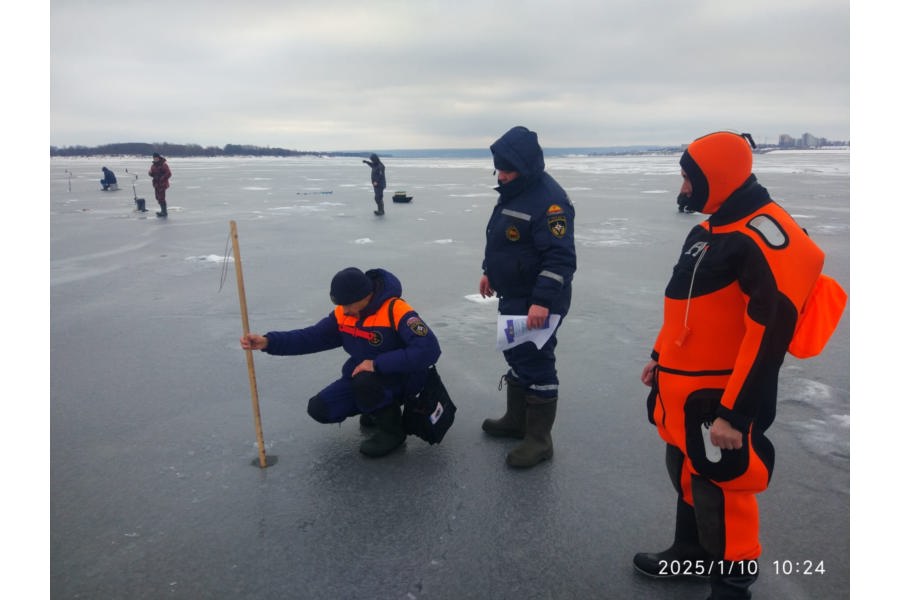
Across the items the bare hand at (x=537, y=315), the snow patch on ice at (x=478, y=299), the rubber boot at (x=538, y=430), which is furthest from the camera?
the snow patch on ice at (x=478, y=299)

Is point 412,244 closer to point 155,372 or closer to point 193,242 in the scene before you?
point 193,242

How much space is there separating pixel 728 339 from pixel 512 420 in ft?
6.15

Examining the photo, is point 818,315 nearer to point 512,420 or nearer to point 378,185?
point 512,420

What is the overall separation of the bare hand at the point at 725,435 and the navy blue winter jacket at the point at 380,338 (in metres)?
1.77

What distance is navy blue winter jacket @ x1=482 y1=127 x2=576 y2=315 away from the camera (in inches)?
130

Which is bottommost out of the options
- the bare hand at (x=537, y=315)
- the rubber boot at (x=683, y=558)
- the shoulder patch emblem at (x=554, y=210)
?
the rubber boot at (x=683, y=558)

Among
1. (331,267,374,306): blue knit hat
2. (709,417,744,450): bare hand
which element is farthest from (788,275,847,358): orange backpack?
(331,267,374,306): blue knit hat

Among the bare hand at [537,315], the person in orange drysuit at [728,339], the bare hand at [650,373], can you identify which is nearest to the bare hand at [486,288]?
the bare hand at [537,315]

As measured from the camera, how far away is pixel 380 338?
3646mm

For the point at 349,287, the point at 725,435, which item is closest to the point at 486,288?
the point at 349,287

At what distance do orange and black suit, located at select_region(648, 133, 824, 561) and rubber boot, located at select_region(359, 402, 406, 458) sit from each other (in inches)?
70.6

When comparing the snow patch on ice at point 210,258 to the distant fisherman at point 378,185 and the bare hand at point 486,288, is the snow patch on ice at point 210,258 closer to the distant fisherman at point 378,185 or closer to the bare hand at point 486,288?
the distant fisherman at point 378,185

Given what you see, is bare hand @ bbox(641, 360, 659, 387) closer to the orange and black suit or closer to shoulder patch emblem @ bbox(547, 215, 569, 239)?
the orange and black suit

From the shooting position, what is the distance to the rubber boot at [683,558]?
2602 mm
